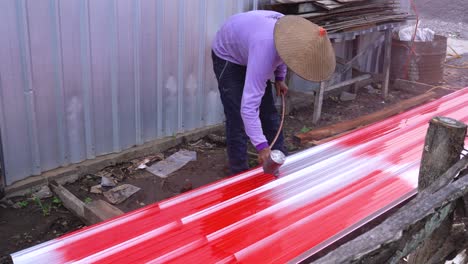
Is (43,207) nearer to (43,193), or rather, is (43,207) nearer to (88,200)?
(43,193)

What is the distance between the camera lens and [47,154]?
12.7 ft

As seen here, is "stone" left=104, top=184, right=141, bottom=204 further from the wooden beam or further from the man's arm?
the man's arm

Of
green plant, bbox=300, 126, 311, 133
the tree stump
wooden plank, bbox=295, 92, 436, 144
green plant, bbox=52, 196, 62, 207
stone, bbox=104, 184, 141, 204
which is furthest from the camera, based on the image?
green plant, bbox=300, 126, 311, 133

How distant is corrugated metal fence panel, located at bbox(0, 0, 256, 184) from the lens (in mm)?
3555

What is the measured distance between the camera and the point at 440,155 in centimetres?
211

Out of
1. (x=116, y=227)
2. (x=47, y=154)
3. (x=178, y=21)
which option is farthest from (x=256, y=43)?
(x=47, y=154)

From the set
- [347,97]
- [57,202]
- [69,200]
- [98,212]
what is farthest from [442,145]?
[347,97]

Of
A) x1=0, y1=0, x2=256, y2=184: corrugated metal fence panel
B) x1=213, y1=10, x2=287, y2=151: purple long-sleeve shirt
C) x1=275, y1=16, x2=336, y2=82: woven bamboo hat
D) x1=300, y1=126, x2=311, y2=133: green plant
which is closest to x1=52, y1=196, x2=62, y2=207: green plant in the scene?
x1=0, y1=0, x2=256, y2=184: corrugated metal fence panel

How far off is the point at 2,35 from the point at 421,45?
234 inches

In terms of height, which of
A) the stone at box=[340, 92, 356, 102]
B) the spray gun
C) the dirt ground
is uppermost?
the spray gun

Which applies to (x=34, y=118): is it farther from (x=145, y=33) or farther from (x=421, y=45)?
(x=421, y=45)

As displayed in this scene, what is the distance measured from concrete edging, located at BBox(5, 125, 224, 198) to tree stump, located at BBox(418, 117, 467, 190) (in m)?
2.93

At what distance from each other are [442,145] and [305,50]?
3.29ft

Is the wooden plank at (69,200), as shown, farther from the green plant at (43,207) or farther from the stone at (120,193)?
the stone at (120,193)
